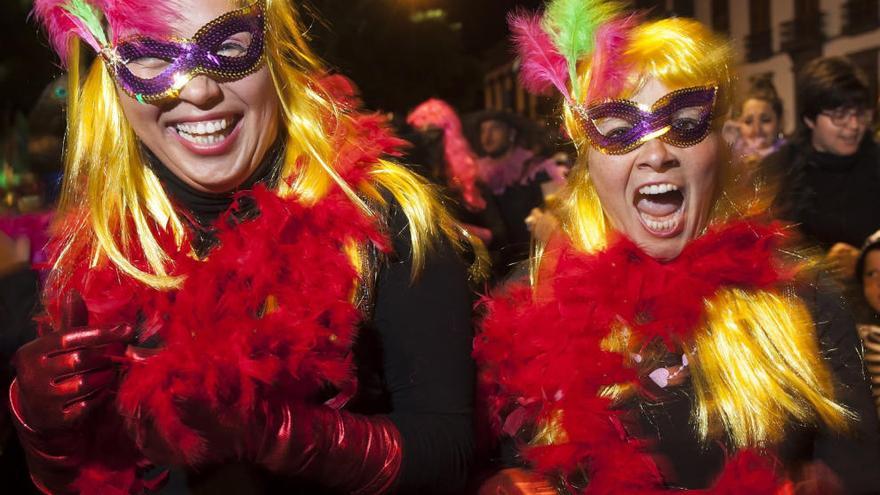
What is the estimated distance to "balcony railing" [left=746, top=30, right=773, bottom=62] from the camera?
22.7m

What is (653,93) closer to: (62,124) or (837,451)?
(837,451)

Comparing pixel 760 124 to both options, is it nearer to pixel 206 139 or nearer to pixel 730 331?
pixel 730 331

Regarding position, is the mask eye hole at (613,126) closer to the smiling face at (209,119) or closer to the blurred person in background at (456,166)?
the smiling face at (209,119)

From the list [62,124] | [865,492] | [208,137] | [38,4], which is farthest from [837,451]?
[62,124]

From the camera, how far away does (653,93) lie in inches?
78.2

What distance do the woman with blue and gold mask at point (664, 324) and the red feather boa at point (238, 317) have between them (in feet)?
1.27

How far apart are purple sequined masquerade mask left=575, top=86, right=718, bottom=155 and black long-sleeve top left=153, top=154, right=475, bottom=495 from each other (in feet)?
1.50

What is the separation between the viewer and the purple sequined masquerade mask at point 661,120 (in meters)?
1.96

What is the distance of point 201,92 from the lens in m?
1.73

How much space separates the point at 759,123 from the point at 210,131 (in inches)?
149

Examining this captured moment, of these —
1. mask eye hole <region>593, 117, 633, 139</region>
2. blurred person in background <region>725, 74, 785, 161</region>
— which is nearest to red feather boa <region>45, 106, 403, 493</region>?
mask eye hole <region>593, 117, 633, 139</region>

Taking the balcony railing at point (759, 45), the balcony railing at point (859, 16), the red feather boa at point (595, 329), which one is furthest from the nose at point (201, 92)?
the balcony railing at point (759, 45)

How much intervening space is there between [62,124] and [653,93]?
7.81 ft

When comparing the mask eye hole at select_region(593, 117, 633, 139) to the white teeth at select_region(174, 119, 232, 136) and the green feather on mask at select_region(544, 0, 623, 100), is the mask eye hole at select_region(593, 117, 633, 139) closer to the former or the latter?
the green feather on mask at select_region(544, 0, 623, 100)
